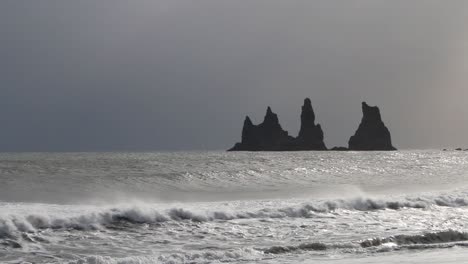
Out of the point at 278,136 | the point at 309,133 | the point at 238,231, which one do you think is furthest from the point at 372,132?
the point at 238,231

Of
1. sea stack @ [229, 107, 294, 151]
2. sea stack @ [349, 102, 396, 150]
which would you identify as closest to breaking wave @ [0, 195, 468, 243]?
sea stack @ [229, 107, 294, 151]

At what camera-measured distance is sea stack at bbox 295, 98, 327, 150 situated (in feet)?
593

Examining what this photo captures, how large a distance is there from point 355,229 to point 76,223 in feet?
28.6

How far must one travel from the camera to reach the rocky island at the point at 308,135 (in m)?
181

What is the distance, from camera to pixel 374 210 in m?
23.9

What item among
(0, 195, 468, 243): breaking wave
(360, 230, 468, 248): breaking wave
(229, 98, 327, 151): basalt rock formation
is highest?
(229, 98, 327, 151): basalt rock formation

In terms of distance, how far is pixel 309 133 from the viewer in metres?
182

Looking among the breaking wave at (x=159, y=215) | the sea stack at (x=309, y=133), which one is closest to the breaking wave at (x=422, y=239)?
the breaking wave at (x=159, y=215)

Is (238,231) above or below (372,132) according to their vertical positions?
below

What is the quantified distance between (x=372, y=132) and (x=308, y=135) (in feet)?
66.9

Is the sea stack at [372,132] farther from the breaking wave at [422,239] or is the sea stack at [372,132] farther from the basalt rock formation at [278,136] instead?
the breaking wave at [422,239]

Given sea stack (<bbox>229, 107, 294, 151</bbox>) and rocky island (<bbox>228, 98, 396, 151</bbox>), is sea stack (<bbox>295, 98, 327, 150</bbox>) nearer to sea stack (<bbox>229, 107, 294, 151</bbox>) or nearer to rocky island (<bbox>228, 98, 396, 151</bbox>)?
rocky island (<bbox>228, 98, 396, 151</bbox>)

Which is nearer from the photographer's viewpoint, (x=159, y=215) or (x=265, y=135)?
(x=159, y=215)

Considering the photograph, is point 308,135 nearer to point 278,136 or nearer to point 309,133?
point 309,133
